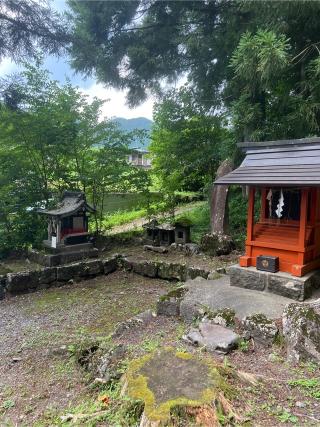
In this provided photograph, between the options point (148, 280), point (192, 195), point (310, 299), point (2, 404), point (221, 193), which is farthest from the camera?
point (192, 195)

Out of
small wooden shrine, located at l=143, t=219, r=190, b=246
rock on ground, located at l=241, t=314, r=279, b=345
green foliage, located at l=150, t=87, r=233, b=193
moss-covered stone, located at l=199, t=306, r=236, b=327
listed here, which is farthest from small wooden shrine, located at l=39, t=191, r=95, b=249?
rock on ground, located at l=241, t=314, r=279, b=345

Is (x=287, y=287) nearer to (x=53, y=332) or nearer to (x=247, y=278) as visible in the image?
(x=247, y=278)

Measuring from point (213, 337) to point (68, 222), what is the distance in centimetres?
514

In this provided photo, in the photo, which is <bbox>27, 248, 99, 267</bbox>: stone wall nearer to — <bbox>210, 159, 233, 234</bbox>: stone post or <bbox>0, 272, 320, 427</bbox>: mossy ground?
<bbox>0, 272, 320, 427</bbox>: mossy ground

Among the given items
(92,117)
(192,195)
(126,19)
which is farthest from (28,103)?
(192,195)

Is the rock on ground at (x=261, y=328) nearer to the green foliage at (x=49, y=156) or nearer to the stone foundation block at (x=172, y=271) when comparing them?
the stone foundation block at (x=172, y=271)

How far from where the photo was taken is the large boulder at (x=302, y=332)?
10.8 ft

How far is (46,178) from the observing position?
841cm

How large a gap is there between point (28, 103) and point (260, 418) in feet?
25.7

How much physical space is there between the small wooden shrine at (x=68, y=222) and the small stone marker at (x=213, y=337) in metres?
4.64

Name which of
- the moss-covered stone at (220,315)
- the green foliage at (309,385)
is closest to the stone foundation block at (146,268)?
the moss-covered stone at (220,315)

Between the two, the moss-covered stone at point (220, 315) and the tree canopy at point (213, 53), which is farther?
the tree canopy at point (213, 53)

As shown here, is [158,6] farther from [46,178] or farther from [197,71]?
[46,178]

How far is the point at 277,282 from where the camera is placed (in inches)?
189
